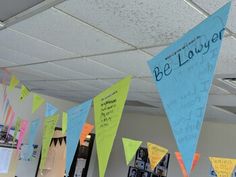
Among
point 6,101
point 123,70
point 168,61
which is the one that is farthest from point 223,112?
point 6,101

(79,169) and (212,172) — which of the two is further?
(79,169)

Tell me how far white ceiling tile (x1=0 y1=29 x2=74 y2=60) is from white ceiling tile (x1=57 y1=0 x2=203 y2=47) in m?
0.74

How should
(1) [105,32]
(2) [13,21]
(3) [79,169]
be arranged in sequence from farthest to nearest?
(3) [79,169] < (2) [13,21] < (1) [105,32]

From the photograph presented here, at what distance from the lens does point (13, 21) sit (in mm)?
2070

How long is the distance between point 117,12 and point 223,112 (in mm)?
2888

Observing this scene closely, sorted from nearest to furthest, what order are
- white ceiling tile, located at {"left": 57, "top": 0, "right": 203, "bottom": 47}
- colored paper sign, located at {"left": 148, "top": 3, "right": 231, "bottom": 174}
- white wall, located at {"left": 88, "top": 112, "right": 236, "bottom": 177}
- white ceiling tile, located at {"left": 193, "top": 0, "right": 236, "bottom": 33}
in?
colored paper sign, located at {"left": 148, "top": 3, "right": 231, "bottom": 174}
white ceiling tile, located at {"left": 193, "top": 0, "right": 236, "bottom": 33}
white ceiling tile, located at {"left": 57, "top": 0, "right": 203, "bottom": 47}
white wall, located at {"left": 88, "top": 112, "right": 236, "bottom": 177}

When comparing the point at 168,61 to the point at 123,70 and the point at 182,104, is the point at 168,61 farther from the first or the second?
the point at 123,70

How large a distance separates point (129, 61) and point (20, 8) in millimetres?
955

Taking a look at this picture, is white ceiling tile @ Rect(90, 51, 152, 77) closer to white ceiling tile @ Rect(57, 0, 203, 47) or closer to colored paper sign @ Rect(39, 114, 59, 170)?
white ceiling tile @ Rect(57, 0, 203, 47)

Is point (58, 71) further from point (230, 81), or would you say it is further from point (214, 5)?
point (214, 5)

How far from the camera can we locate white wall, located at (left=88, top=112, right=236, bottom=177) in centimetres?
482

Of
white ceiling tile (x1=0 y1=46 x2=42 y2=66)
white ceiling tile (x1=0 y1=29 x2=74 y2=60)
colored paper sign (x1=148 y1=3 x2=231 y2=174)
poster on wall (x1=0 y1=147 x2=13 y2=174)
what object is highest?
white ceiling tile (x1=0 y1=46 x2=42 y2=66)

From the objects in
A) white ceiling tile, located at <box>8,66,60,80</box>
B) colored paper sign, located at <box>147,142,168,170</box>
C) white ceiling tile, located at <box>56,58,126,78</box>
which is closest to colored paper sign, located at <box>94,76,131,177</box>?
white ceiling tile, located at <box>56,58,126,78</box>

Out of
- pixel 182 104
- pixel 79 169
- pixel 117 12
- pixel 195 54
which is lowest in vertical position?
pixel 79 169
